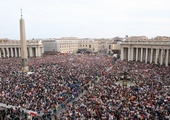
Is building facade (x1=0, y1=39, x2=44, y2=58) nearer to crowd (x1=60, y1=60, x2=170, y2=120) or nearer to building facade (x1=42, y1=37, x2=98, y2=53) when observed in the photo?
building facade (x1=42, y1=37, x2=98, y2=53)

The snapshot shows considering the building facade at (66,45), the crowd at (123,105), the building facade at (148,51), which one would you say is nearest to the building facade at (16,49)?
the building facade at (66,45)

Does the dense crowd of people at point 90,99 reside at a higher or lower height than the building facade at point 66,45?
lower

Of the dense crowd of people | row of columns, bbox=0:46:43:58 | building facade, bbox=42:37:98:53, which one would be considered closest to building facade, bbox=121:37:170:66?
the dense crowd of people

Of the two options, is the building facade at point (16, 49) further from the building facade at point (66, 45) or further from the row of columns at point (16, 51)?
the building facade at point (66, 45)

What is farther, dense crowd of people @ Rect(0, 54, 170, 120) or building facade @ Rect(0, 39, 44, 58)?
building facade @ Rect(0, 39, 44, 58)

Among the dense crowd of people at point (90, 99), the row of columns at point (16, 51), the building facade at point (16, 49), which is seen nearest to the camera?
the dense crowd of people at point (90, 99)

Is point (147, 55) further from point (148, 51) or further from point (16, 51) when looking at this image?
point (16, 51)

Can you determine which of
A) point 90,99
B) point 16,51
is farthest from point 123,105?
point 16,51

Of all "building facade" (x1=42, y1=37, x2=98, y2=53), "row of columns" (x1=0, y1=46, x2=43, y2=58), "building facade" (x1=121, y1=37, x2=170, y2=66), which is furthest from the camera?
"building facade" (x1=42, y1=37, x2=98, y2=53)
